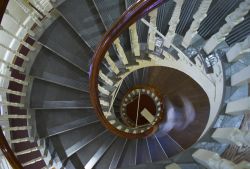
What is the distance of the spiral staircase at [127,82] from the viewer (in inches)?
83.8

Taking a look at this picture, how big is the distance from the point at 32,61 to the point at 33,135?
1046mm

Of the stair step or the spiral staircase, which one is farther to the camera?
the stair step

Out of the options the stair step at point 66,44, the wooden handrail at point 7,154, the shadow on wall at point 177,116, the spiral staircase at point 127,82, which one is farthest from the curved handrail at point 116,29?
the shadow on wall at point 177,116

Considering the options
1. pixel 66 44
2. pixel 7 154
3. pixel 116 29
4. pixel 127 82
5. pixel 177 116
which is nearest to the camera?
pixel 116 29

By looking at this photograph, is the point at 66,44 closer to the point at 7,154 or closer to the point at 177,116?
the point at 7,154

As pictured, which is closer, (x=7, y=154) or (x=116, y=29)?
(x=116, y=29)

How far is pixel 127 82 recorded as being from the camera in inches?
193

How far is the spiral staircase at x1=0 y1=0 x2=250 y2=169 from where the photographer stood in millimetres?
2129

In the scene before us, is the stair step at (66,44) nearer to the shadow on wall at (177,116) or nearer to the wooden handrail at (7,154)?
the wooden handrail at (7,154)

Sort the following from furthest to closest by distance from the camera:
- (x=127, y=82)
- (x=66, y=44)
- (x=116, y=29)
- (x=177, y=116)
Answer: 1. (x=127, y=82)
2. (x=177, y=116)
3. (x=66, y=44)
4. (x=116, y=29)

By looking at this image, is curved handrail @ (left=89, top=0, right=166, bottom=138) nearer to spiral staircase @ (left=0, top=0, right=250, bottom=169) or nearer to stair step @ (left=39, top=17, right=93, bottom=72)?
spiral staircase @ (left=0, top=0, right=250, bottom=169)

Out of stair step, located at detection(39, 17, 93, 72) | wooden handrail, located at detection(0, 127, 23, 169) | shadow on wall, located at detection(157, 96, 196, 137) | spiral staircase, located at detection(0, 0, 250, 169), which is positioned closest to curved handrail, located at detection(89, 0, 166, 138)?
spiral staircase, located at detection(0, 0, 250, 169)

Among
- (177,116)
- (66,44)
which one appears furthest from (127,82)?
(66,44)

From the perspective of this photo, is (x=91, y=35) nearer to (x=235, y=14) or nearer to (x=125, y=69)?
(x=125, y=69)
